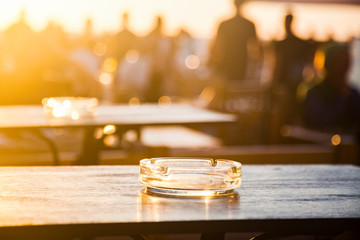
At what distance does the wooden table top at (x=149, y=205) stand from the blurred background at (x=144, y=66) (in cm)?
234

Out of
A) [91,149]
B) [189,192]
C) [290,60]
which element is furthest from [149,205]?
[290,60]

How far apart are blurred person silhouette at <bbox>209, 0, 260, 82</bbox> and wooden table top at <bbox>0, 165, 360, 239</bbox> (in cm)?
604

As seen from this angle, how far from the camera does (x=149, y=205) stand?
3.55 ft

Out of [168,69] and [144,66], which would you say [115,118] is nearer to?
[144,66]

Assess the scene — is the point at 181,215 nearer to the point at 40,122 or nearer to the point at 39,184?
the point at 39,184

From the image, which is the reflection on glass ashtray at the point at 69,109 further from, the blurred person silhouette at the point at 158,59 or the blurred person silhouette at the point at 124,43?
the blurred person silhouette at the point at 124,43

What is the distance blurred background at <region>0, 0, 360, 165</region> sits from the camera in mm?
4871

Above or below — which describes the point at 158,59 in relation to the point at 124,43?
below

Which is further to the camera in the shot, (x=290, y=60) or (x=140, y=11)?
(x=140, y=11)

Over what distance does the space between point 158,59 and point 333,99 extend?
14.0ft

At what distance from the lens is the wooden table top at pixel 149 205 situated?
0.95 metres

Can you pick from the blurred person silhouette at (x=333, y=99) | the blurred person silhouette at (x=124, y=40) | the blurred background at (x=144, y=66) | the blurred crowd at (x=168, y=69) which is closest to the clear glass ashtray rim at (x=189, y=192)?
the blurred background at (x=144, y=66)

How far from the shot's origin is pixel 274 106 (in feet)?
24.3

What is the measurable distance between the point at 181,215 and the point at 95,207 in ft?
0.46
